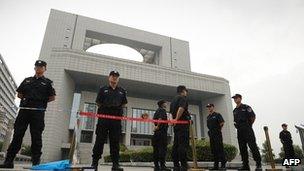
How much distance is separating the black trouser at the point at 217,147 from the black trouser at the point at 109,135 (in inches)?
123

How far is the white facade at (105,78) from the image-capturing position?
1991cm

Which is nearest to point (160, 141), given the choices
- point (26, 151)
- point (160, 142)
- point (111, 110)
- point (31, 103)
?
point (160, 142)

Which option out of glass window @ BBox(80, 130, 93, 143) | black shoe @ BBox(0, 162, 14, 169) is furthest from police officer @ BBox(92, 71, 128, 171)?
glass window @ BBox(80, 130, 93, 143)

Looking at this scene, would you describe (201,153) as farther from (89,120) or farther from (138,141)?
(138,141)

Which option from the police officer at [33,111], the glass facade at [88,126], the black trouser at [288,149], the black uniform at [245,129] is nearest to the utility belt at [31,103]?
the police officer at [33,111]

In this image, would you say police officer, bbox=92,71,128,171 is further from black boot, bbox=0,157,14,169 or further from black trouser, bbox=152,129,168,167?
black trouser, bbox=152,129,168,167

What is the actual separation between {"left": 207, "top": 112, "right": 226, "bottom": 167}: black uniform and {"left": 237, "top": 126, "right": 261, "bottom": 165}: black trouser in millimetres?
629

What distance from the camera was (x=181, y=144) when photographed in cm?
512

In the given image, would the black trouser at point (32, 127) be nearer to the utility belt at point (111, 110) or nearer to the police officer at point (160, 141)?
the utility belt at point (111, 110)

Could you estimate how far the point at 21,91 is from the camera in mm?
4750

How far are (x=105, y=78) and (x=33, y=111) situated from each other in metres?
17.8

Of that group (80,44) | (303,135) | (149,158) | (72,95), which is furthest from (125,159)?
(80,44)

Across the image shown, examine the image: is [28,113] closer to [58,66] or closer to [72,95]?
[58,66]

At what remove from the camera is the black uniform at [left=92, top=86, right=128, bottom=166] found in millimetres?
4650
